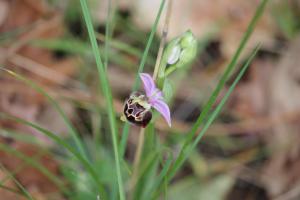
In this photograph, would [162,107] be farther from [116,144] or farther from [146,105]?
[116,144]

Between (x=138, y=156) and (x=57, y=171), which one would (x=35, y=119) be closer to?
(x=57, y=171)

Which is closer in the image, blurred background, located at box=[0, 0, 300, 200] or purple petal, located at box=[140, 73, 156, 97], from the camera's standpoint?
purple petal, located at box=[140, 73, 156, 97]

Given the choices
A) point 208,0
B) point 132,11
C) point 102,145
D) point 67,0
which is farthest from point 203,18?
point 102,145

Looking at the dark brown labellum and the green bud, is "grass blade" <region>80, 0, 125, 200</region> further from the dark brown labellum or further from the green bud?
the green bud

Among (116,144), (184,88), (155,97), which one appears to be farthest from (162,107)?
(184,88)

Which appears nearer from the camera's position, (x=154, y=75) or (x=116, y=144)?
(x=116, y=144)

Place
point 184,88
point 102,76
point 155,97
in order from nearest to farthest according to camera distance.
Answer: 1. point 102,76
2. point 155,97
3. point 184,88

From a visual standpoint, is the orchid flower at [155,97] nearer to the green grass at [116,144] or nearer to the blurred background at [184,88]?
the green grass at [116,144]

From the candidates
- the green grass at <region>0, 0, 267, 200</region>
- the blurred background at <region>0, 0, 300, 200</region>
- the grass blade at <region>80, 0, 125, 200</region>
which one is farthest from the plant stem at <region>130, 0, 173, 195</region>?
the blurred background at <region>0, 0, 300, 200</region>
